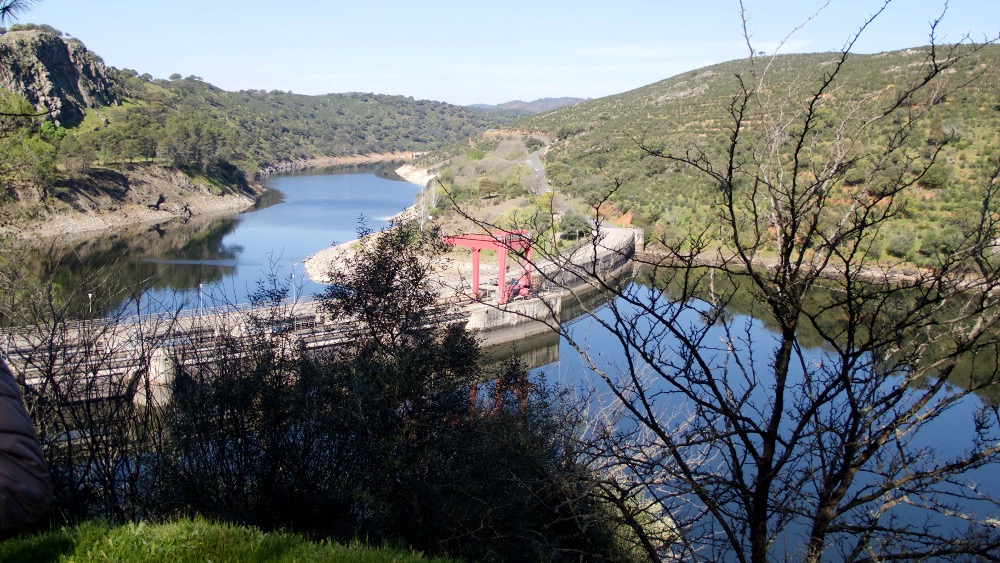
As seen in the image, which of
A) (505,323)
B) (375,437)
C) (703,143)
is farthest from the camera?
(703,143)

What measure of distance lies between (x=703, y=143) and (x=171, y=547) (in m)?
29.4

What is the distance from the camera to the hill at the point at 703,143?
17062 millimetres

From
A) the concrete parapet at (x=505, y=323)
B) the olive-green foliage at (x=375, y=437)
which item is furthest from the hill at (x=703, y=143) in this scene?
the concrete parapet at (x=505, y=323)

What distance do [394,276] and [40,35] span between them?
2286 inches

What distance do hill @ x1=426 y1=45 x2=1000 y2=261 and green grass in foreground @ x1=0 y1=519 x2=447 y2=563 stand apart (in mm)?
2805

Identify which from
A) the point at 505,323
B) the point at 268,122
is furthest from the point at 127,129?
the point at 268,122

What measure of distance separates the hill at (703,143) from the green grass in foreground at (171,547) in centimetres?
280

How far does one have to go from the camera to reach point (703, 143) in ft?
98.4

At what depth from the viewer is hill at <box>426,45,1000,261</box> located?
1706 centimetres

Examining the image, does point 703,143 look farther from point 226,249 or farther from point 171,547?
point 171,547

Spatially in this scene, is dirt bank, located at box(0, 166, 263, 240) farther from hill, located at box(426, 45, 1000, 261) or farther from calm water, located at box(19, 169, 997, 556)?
hill, located at box(426, 45, 1000, 261)

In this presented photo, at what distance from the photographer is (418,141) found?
385ft

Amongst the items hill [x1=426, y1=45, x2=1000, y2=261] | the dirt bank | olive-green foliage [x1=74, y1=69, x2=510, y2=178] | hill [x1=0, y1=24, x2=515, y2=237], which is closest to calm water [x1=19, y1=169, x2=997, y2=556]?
the dirt bank

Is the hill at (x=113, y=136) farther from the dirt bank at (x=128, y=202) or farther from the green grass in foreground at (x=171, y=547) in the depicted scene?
the green grass in foreground at (x=171, y=547)
